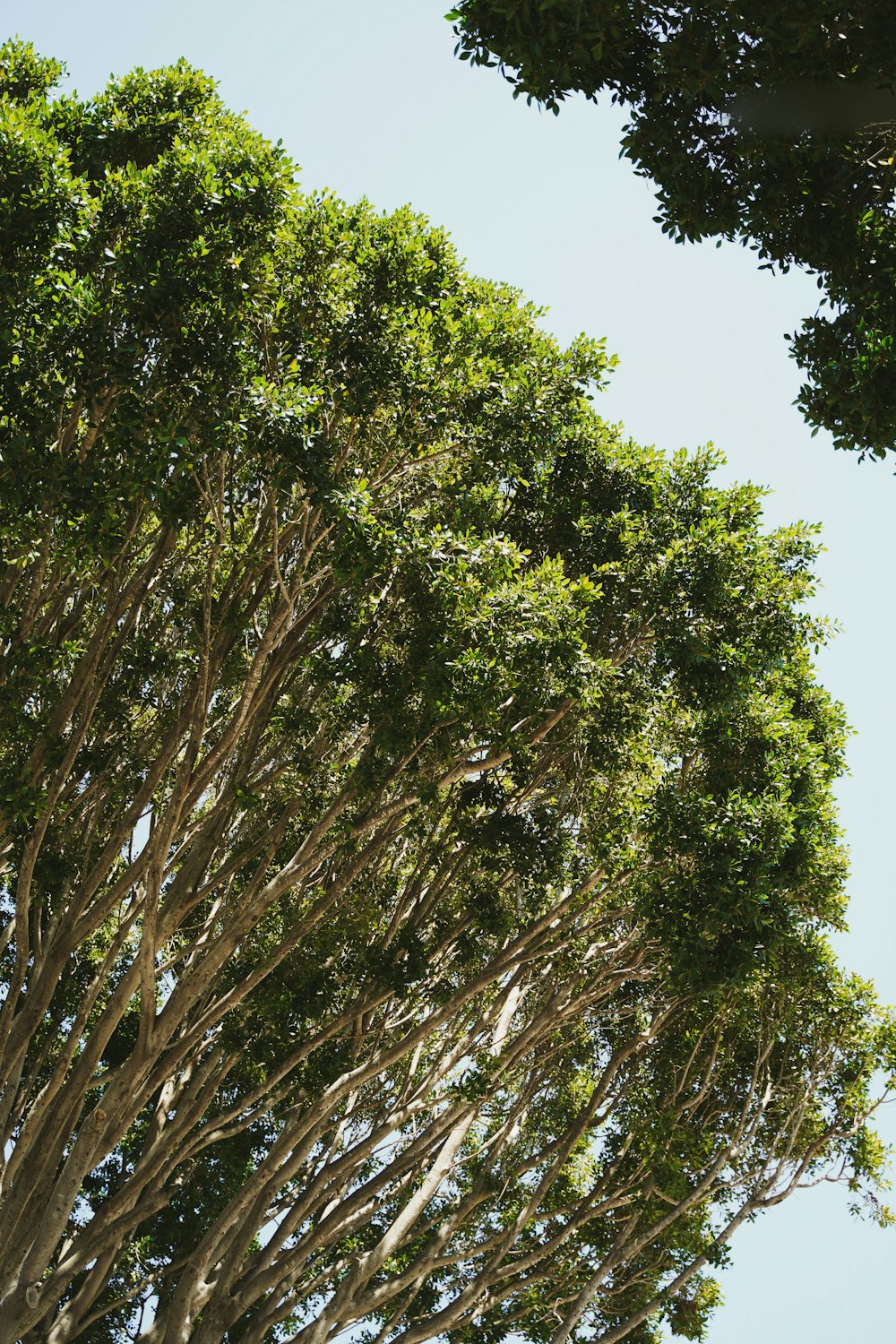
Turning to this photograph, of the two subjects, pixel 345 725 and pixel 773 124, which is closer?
pixel 773 124

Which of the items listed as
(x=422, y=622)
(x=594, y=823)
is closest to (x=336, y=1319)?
(x=594, y=823)

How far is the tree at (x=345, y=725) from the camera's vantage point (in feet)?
Answer: 26.8

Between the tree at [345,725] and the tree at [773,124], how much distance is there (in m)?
3.12

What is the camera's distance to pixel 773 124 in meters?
5.62

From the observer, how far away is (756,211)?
5.99 m

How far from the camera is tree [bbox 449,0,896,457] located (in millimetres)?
Result: 5312

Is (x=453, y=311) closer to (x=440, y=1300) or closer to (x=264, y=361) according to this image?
(x=264, y=361)

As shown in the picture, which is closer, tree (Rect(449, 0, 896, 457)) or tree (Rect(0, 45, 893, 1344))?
tree (Rect(449, 0, 896, 457))

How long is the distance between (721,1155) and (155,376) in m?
11.2

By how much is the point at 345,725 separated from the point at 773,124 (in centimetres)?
601

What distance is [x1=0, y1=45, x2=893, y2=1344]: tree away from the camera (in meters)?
8.16

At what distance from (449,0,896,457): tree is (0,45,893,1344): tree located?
3.12 meters

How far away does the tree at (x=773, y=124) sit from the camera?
17.4 feet

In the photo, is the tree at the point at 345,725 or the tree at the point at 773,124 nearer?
the tree at the point at 773,124
